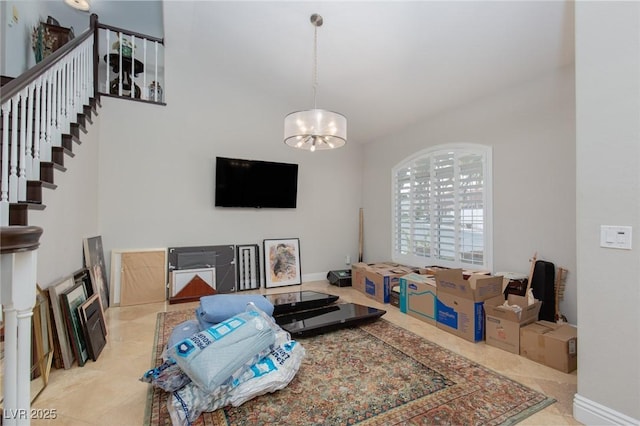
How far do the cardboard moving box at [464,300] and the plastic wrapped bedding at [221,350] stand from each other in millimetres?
1875

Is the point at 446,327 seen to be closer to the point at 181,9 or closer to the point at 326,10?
the point at 326,10

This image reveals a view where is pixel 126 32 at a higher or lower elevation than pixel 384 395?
higher

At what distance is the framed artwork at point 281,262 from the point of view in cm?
483

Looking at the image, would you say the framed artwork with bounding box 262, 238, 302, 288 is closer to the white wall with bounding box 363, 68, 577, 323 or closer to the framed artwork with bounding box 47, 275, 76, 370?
the framed artwork with bounding box 47, 275, 76, 370

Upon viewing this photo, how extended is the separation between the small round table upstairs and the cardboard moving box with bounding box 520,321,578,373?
531cm

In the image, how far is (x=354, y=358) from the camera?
8.11ft

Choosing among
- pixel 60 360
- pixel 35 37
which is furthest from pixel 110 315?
pixel 35 37

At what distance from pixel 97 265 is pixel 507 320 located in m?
4.42

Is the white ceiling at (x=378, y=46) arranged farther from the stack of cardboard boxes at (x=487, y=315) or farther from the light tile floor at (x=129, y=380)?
the light tile floor at (x=129, y=380)

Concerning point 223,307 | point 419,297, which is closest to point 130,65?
point 223,307

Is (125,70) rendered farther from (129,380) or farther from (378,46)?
(129,380)

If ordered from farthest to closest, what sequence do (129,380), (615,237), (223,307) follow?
(223,307)
(129,380)
(615,237)

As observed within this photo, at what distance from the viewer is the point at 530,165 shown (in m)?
3.18

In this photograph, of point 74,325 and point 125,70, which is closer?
point 74,325
